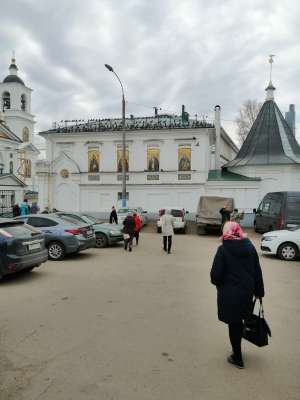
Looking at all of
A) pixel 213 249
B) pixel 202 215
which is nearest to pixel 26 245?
pixel 213 249

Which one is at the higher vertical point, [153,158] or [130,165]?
[153,158]

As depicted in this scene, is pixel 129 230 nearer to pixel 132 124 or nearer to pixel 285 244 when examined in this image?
pixel 285 244

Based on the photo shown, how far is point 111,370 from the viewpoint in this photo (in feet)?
14.4

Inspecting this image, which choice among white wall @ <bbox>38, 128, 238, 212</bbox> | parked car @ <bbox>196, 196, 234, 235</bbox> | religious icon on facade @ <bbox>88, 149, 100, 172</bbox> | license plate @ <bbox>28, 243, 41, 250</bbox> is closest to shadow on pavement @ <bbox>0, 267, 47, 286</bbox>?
license plate @ <bbox>28, 243, 41, 250</bbox>

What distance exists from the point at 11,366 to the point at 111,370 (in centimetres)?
121

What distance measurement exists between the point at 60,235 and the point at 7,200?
19612 millimetres

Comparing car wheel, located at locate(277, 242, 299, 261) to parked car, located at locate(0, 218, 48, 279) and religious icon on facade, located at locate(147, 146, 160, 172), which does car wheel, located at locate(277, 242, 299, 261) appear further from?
religious icon on facade, located at locate(147, 146, 160, 172)

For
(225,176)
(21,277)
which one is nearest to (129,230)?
(21,277)

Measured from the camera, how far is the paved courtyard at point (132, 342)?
157 inches

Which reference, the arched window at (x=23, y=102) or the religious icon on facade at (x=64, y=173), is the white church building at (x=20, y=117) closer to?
the arched window at (x=23, y=102)

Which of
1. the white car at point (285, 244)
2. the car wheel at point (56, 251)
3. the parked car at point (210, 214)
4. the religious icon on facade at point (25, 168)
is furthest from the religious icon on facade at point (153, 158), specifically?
the religious icon on facade at point (25, 168)

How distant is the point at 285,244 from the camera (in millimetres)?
13289

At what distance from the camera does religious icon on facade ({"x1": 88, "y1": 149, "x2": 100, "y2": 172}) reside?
32259 mm

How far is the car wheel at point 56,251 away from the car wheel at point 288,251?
24.7ft
